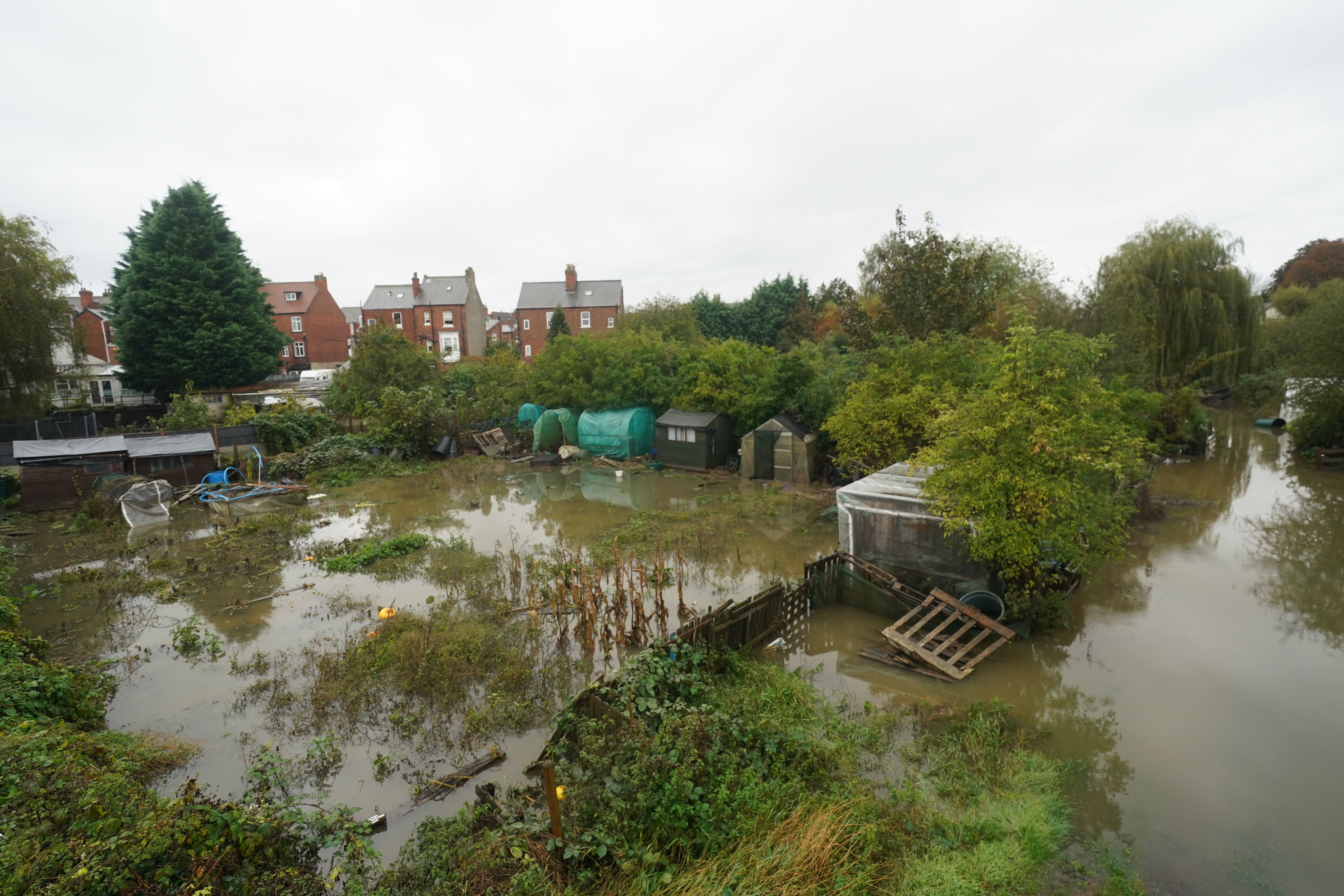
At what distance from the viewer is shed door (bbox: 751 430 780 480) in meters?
22.1

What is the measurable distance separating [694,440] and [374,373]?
15.8 m

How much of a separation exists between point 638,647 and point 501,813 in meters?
4.54

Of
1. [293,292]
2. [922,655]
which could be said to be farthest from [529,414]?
[293,292]

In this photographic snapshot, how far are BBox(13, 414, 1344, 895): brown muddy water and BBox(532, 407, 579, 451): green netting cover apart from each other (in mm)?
9508

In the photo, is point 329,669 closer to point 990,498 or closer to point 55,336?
point 990,498

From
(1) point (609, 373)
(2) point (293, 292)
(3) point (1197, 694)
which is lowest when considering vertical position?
(3) point (1197, 694)

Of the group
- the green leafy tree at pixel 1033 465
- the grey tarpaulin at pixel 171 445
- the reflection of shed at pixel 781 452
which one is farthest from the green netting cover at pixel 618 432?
the green leafy tree at pixel 1033 465

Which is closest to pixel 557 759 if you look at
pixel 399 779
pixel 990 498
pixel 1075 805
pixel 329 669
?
pixel 399 779

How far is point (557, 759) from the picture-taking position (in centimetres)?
643

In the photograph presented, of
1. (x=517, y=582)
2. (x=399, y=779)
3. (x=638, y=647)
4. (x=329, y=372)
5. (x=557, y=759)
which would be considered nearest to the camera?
(x=557, y=759)

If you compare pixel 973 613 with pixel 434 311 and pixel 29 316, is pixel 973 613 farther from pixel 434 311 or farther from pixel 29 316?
pixel 434 311

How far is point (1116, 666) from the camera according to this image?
9625 millimetres

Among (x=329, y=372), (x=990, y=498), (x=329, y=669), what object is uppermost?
(x=329, y=372)

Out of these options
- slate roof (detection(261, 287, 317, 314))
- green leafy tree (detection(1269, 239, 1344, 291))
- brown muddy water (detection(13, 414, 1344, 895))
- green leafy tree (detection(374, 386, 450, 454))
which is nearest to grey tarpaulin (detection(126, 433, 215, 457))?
brown muddy water (detection(13, 414, 1344, 895))
